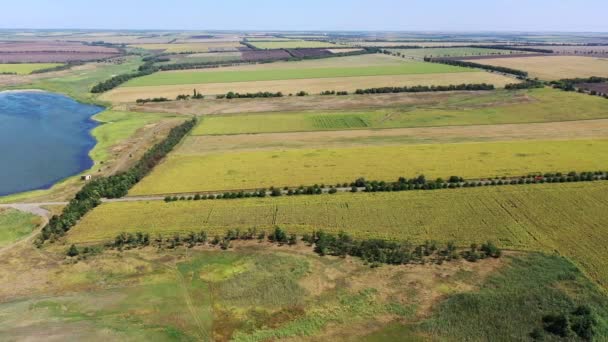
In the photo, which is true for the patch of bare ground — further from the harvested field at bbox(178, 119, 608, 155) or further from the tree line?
the tree line

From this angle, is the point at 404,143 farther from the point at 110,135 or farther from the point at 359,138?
the point at 110,135

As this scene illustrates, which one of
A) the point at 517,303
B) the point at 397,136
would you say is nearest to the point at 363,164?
the point at 397,136

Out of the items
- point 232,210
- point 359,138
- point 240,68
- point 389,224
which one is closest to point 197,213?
point 232,210

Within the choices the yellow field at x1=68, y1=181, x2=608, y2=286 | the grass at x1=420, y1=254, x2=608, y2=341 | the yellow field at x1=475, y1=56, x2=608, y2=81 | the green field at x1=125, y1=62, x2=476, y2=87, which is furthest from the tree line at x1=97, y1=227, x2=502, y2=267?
the yellow field at x1=475, y1=56, x2=608, y2=81

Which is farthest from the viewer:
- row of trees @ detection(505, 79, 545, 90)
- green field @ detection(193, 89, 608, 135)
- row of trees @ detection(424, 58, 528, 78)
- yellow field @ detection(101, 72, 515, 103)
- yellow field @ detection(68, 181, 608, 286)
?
row of trees @ detection(424, 58, 528, 78)

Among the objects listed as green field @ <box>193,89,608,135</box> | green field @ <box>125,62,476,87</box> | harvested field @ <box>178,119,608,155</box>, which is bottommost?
harvested field @ <box>178,119,608,155</box>

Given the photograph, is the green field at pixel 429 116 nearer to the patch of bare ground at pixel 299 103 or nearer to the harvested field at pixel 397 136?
the harvested field at pixel 397 136

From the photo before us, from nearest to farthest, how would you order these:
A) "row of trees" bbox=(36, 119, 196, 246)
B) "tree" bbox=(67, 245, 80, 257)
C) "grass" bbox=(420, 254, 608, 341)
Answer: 1. "grass" bbox=(420, 254, 608, 341)
2. "tree" bbox=(67, 245, 80, 257)
3. "row of trees" bbox=(36, 119, 196, 246)
